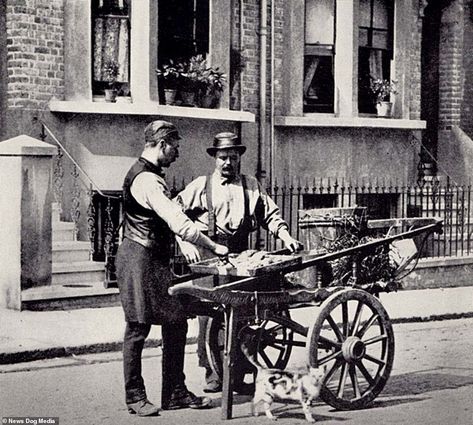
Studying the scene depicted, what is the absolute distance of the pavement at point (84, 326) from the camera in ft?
33.9

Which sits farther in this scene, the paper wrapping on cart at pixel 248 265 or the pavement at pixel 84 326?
the pavement at pixel 84 326

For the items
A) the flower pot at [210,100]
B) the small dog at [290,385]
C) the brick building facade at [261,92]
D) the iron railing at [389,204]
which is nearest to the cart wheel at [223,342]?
the small dog at [290,385]

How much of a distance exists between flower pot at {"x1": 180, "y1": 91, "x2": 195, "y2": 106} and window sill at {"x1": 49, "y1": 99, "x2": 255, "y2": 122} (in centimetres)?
18

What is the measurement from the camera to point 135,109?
1521 centimetres

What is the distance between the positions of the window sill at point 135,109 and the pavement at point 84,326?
3106 millimetres

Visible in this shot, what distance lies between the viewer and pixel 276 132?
58.1 feet

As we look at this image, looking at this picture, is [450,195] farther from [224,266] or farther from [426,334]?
[224,266]

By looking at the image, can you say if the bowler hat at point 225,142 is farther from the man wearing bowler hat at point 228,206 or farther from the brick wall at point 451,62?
the brick wall at point 451,62

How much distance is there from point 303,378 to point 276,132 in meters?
10.8

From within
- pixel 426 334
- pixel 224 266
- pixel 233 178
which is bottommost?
pixel 426 334

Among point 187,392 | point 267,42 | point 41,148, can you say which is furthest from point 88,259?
point 187,392

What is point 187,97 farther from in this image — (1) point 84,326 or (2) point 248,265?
(2) point 248,265

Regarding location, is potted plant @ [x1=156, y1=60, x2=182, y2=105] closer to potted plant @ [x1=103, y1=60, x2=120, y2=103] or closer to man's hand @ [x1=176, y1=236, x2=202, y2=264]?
potted plant @ [x1=103, y1=60, x2=120, y2=103]

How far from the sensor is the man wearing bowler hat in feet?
28.2
